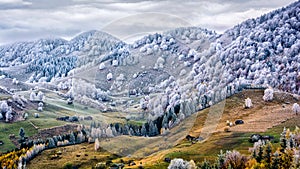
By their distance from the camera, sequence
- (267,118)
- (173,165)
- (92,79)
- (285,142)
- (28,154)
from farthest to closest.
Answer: (267,118) < (28,154) < (285,142) < (173,165) < (92,79)

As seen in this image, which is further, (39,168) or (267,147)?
(39,168)

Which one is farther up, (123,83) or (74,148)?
(123,83)

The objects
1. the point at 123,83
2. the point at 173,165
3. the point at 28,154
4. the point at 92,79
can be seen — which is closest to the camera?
the point at 123,83

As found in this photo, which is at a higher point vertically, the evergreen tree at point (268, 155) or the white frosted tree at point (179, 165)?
the evergreen tree at point (268, 155)

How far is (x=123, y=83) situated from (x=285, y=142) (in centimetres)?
10137

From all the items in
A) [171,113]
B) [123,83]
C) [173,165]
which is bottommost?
[173,165]

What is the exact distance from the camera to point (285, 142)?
4505 inches

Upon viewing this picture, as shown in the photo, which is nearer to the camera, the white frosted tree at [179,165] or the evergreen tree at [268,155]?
the evergreen tree at [268,155]

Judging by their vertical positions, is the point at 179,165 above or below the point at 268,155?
below

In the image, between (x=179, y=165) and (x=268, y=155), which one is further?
(x=179, y=165)

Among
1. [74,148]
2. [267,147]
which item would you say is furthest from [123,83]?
[74,148]

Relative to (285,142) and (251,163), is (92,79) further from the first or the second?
(285,142)

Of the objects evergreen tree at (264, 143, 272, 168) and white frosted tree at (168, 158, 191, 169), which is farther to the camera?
white frosted tree at (168, 158, 191, 169)

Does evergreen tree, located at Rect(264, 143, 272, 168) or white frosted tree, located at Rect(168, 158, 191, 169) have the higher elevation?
evergreen tree, located at Rect(264, 143, 272, 168)
